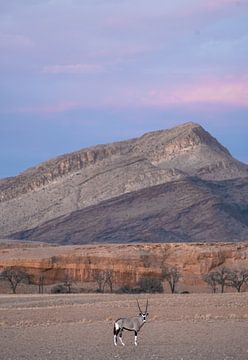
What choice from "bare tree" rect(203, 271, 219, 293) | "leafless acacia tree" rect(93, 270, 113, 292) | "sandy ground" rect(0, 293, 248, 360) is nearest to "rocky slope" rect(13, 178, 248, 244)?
"leafless acacia tree" rect(93, 270, 113, 292)

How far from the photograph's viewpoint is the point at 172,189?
14500cm

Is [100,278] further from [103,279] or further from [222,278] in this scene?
[222,278]

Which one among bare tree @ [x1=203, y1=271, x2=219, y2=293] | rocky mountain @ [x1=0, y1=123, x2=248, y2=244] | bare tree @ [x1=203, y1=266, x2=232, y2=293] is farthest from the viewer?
rocky mountain @ [x1=0, y1=123, x2=248, y2=244]

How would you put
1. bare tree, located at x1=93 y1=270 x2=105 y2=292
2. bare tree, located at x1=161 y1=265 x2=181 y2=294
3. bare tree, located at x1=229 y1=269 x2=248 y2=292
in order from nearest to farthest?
bare tree, located at x1=229 y1=269 x2=248 y2=292
bare tree, located at x1=161 y1=265 x2=181 y2=294
bare tree, located at x1=93 y1=270 x2=105 y2=292

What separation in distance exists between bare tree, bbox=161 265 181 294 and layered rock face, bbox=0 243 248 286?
3.53 feet

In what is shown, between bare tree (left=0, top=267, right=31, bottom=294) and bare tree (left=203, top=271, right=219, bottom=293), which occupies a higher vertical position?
bare tree (left=0, top=267, right=31, bottom=294)

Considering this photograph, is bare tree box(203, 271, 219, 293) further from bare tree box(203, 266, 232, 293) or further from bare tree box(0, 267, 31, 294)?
bare tree box(0, 267, 31, 294)

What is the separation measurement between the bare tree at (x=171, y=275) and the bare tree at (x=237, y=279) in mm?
5121

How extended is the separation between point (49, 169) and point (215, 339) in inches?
6516

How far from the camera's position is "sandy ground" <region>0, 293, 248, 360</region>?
2089cm

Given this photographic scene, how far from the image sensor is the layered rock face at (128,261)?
79.8m

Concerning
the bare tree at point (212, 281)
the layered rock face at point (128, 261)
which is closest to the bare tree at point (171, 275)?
the layered rock face at point (128, 261)

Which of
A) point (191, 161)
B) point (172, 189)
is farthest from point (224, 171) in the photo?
point (172, 189)

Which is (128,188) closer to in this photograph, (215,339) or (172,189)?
(172,189)
